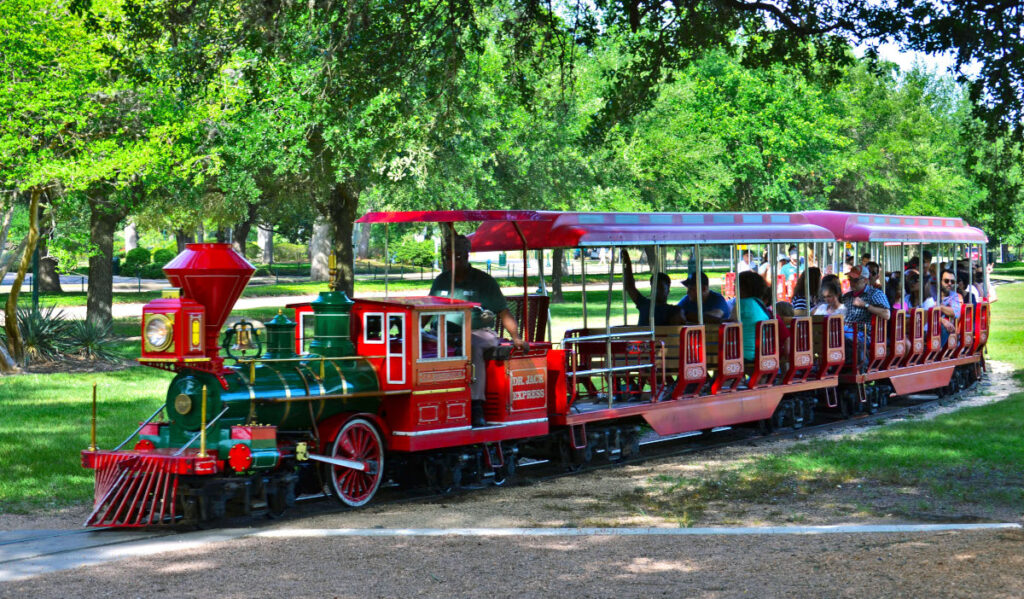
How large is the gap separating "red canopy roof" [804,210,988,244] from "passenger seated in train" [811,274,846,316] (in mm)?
850

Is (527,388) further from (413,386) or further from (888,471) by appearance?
(888,471)

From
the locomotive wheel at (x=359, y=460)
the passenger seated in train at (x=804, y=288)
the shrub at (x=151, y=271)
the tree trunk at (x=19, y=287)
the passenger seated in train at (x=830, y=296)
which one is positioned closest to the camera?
the locomotive wheel at (x=359, y=460)

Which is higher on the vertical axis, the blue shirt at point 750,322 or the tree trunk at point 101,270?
the tree trunk at point 101,270

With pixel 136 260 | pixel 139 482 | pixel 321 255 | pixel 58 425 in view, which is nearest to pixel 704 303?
pixel 139 482

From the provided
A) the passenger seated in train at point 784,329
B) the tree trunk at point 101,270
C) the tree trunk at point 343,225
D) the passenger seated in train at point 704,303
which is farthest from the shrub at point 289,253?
the passenger seated in train at point 704,303

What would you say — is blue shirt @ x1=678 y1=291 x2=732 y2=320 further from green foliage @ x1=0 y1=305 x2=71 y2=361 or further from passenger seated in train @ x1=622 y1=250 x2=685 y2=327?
green foliage @ x1=0 y1=305 x2=71 y2=361

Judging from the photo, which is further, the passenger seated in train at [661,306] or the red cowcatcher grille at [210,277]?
the passenger seated in train at [661,306]

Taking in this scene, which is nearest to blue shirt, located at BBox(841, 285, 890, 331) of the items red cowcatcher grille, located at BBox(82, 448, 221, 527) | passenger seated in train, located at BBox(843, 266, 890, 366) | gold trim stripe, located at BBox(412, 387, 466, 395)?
passenger seated in train, located at BBox(843, 266, 890, 366)

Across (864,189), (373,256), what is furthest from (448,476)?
(373,256)

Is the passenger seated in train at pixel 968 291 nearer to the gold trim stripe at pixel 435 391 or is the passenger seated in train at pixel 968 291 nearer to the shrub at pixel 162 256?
the gold trim stripe at pixel 435 391

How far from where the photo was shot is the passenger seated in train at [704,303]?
15.2 meters

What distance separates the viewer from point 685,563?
856 cm

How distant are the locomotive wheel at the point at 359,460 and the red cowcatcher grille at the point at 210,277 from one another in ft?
5.09

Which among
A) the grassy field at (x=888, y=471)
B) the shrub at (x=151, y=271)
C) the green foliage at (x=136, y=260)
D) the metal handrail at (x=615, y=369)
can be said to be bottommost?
the grassy field at (x=888, y=471)
